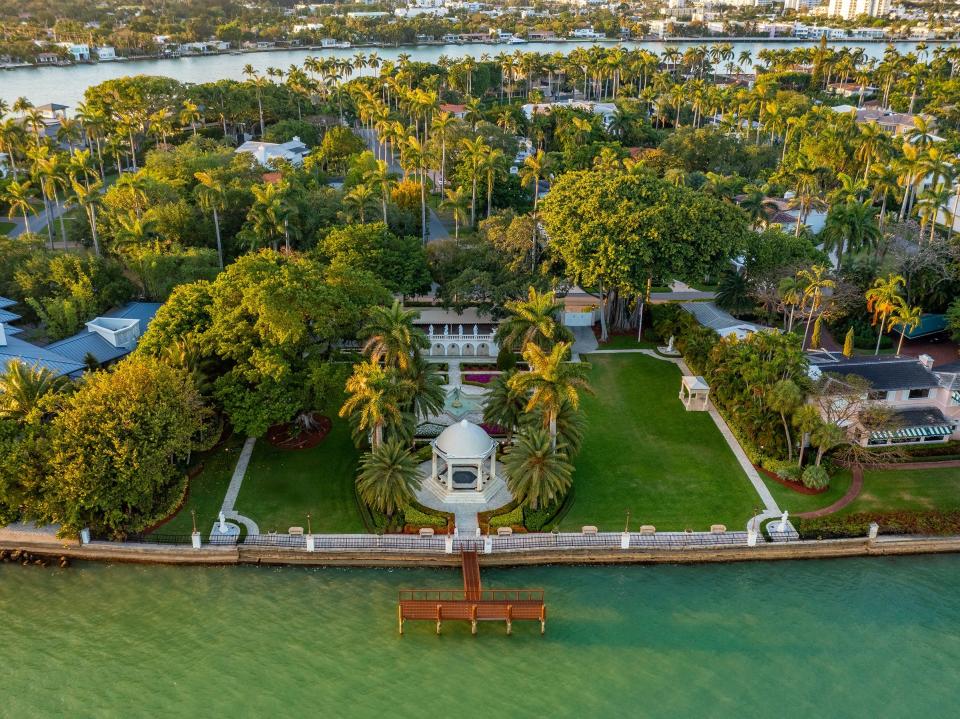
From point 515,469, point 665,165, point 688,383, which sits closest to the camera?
point 515,469

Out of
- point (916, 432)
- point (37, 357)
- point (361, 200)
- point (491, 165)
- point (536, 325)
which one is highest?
point (491, 165)

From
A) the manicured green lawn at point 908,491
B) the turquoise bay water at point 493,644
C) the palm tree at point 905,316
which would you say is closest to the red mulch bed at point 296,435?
the turquoise bay water at point 493,644

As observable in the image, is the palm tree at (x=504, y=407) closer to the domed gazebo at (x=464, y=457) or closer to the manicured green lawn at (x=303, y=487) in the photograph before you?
the domed gazebo at (x=464, y=457)

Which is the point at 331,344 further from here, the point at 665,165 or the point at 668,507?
the point at 665,165

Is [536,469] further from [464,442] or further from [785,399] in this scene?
[785,399]

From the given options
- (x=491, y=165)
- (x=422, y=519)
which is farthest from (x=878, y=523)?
(x=491, y=165)

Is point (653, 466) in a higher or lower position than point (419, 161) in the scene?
lower

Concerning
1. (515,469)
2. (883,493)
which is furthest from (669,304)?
(515,469)
